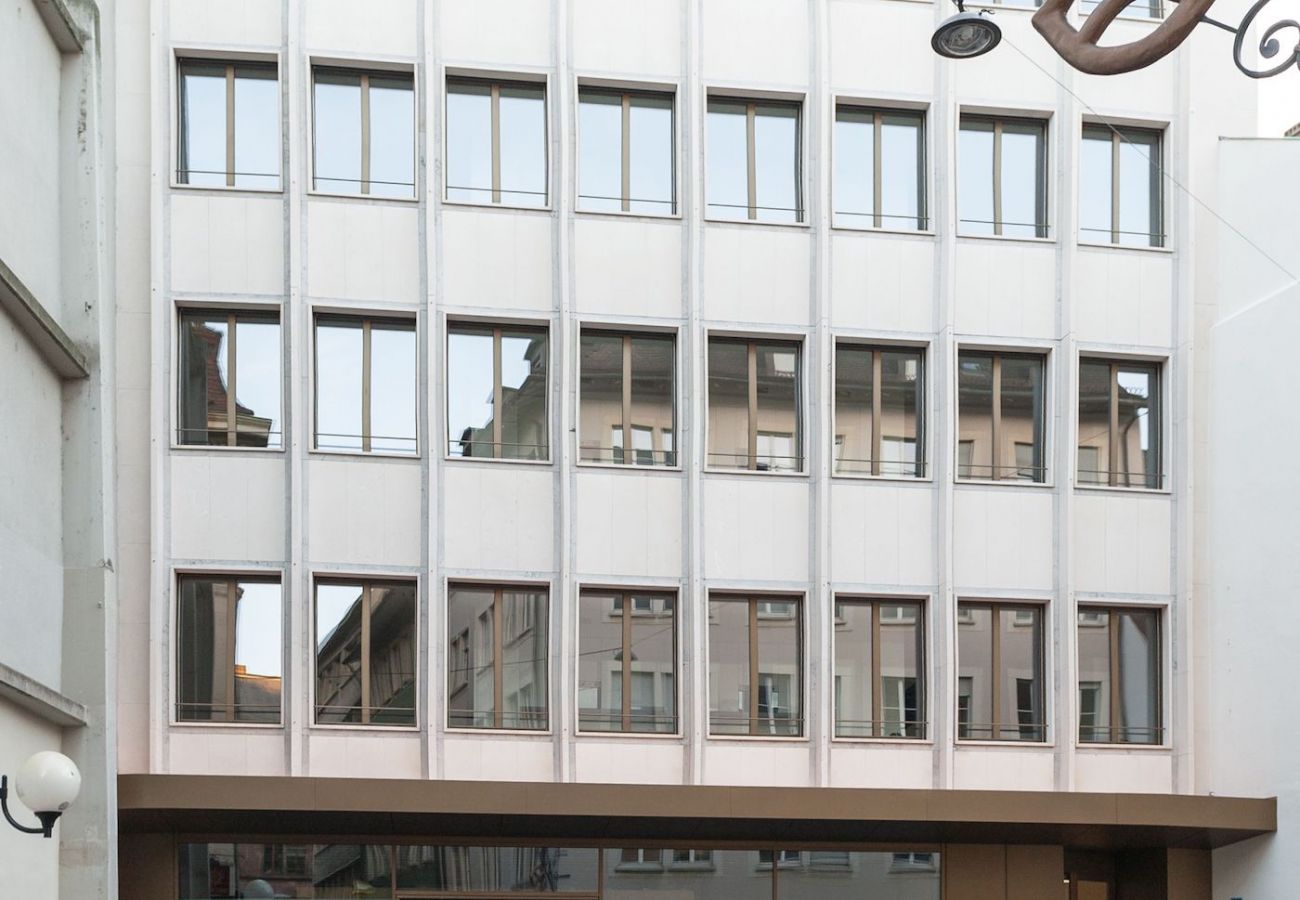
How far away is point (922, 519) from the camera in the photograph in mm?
20562

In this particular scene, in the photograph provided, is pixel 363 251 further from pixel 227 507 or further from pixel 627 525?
pixel 627 525

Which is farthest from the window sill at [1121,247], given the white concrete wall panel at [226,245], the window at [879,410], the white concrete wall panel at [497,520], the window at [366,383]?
the white concrete wall panel at [226,245]

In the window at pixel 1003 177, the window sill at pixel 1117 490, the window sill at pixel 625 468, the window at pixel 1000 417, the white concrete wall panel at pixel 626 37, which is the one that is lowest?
the window sill at pixel 1117 490

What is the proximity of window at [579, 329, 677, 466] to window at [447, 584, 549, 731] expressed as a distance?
1.89 metres

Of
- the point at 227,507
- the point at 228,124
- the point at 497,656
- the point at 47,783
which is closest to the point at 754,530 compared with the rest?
the point at 497,656

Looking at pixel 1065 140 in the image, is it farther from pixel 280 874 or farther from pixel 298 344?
pixel 280 874

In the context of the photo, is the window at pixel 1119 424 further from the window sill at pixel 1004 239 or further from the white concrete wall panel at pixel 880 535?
the white concrete wall panel at pixel 880 535

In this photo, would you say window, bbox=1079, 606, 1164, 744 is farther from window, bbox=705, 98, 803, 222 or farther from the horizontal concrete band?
window, bbox=705, 98, 803, 222

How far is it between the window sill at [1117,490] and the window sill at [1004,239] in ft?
9.58

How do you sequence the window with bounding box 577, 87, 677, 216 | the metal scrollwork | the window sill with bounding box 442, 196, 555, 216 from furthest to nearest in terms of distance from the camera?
the window with bounding box 577, 87, 677, 216 → the window sill with bounding box 442, 196, 555, 216 → the metal scrollwork

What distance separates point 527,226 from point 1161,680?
9.18 meters

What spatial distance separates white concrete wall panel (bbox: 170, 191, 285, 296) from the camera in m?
19.7

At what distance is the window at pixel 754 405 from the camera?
811 inches

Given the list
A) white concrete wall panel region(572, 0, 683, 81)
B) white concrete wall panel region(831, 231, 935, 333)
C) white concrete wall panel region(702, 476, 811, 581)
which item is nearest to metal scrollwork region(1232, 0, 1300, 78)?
white concrete wall panel region(702, 476, 811, 581)
